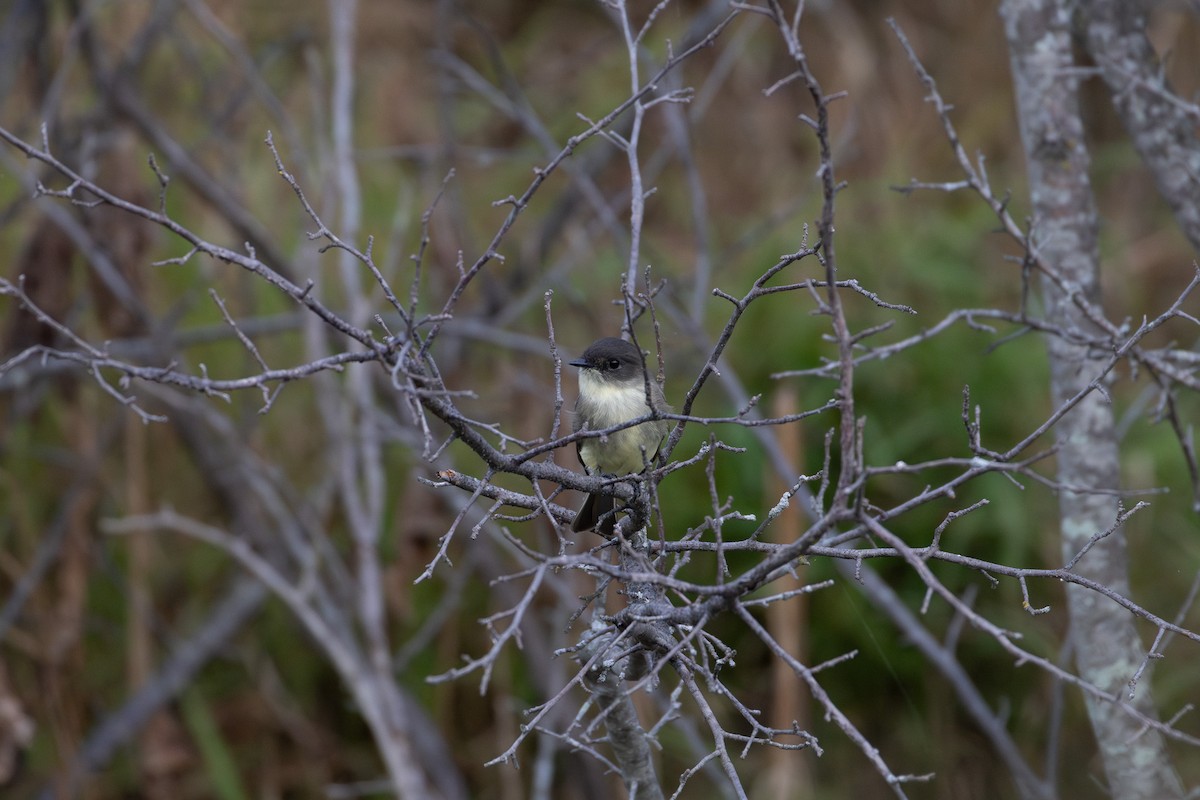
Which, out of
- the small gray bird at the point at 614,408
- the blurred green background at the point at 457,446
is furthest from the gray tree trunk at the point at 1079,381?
the blurred green background at the point at 457,446

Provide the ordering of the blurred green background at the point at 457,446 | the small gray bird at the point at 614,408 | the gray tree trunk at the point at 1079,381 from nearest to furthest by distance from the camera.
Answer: the gray tree trunk at the point at 1079,381 < the small gray bird at the point at 614,408 < the blurred green background at the point at 457,446

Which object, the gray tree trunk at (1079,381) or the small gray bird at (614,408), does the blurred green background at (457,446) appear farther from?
the gray tree trunk at (1079,381)

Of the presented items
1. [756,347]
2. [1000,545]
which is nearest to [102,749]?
[756,347]

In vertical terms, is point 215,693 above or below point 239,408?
below

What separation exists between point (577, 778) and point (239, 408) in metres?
2.37

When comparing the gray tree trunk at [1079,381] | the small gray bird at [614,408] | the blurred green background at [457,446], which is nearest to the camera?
the gray tree trunk at [1079,381]

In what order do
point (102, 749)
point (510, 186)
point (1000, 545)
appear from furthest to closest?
point (510, 186), point (1000, 545), point (102, 749)

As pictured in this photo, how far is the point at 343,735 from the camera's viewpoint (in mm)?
5867

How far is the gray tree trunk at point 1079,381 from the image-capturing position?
3025 millimetres

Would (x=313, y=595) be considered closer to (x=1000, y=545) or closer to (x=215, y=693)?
(x=215, y=693)

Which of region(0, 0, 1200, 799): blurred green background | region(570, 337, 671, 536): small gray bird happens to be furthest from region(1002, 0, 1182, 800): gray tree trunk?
region(0, 0, 1200, 799): blurred green background

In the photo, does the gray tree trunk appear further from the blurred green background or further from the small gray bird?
the blurred green background

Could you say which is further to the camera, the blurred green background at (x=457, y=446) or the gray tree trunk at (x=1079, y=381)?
the blurred green background at (x=457, y=446)

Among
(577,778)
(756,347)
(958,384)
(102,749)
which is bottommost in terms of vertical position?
A: (577,778)
